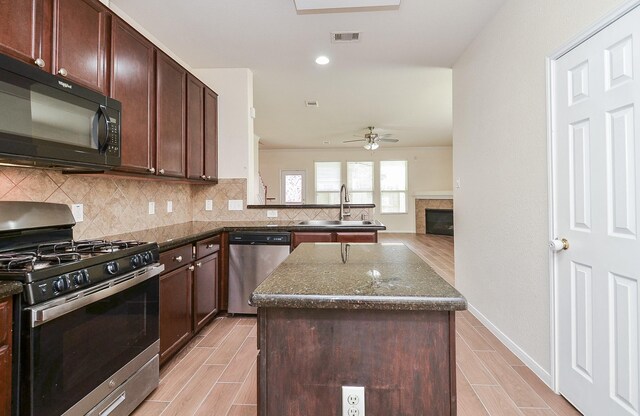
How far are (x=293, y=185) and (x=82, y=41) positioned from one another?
788cm

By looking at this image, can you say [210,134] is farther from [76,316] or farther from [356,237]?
[76,316]

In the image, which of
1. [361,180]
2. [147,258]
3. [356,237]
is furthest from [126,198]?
[361,180]

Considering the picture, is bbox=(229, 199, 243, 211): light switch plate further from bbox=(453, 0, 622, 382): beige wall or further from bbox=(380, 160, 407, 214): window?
bbox=(380, 160, 407, 214): window

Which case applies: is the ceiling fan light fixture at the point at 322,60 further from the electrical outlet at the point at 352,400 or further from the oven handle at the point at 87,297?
the electrical outlet at the point at 352,400

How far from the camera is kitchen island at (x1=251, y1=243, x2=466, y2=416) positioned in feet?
3.03

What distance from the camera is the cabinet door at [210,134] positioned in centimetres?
325

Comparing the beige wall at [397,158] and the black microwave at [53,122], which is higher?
the beige wall at [397,158]

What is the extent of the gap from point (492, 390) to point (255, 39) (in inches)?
130

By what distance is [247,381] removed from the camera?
2.00 metres

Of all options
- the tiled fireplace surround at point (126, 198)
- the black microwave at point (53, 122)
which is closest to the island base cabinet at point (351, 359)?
the black microwave at point (53, 122)

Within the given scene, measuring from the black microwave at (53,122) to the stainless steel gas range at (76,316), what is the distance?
396 millimetres

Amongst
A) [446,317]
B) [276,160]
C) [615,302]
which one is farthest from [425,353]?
[276,160]

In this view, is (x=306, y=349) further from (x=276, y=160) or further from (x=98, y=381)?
(x=276, y=160)

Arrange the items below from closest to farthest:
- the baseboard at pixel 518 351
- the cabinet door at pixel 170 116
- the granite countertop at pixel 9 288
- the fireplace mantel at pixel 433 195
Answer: the granite countertop at pixel 9 288 → the baseboard at pixel 518 351 → the cabinet door at pixel 170 116 → the fireplace mantel at pixel 433 195
